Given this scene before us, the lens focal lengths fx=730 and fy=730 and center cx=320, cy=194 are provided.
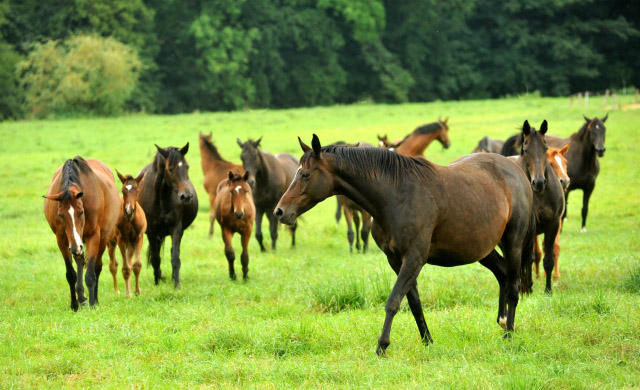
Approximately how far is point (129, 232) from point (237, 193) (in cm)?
159

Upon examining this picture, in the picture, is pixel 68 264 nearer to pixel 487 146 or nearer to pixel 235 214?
pixel 235 214

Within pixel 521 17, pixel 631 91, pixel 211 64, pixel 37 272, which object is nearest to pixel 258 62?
pixel 211 64

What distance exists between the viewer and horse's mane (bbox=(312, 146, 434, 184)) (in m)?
6.20

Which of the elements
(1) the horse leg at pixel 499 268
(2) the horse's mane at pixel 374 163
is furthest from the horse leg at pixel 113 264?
(1) the horse leg at pixel 499 268

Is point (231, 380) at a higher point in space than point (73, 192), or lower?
lower

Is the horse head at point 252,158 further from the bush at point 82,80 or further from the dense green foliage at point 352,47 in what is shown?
the dense green foliage at point 352,47

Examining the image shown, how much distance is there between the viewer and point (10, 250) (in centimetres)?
1269

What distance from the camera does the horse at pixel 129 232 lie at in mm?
9297

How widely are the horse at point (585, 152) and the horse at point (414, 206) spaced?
808cm

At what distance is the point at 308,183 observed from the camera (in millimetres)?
6082

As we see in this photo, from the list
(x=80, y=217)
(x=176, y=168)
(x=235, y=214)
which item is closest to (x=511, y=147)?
(x=235, y=214)

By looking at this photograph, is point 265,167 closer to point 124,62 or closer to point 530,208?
point 530,208

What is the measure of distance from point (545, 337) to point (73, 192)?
5107mm

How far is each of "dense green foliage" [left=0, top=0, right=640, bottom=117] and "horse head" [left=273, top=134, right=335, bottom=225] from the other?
46.0 m
